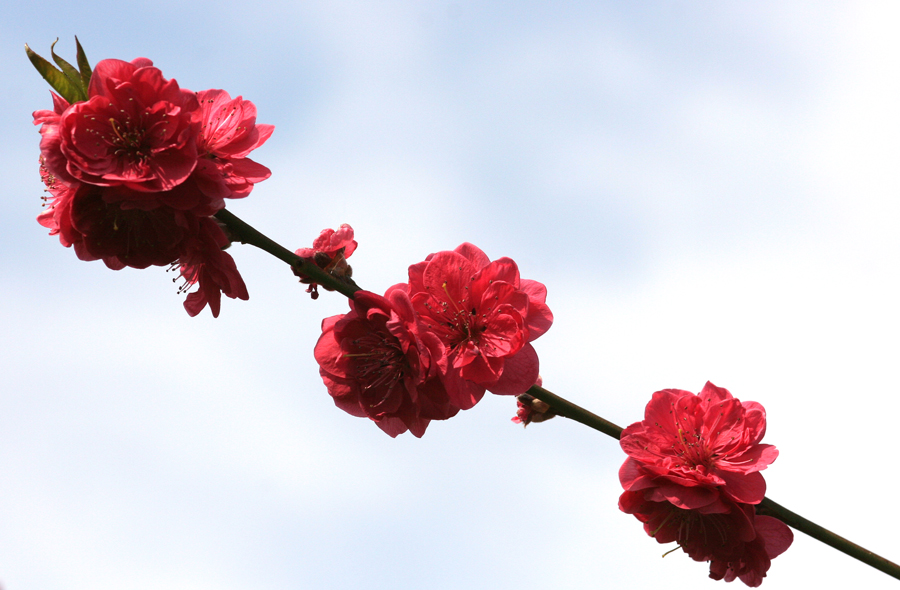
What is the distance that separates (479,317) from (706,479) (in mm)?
972

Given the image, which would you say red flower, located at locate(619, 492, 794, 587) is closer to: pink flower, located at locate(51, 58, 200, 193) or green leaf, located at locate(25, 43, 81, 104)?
pink flower, located at locate(51, 58, 200, 193)

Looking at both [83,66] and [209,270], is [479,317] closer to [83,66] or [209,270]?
[209,270]

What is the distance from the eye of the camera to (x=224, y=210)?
2.34 metres

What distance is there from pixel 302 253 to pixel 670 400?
1.49m

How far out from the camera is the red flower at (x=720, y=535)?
258 centimetres

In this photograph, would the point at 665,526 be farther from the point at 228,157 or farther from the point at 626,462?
the point at 228,157

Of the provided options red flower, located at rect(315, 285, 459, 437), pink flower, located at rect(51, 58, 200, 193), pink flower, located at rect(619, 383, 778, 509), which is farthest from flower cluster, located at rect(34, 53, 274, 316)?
pink flower, located at rect(619, 383, 778, 509)

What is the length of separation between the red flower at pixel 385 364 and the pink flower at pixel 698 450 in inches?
29.9

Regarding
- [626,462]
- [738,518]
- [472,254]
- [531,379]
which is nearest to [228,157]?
[472,254]

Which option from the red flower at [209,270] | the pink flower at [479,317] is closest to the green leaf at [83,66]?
the red flower at [209,270]

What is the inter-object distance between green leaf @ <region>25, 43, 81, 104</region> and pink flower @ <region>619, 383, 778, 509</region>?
7.17 ft

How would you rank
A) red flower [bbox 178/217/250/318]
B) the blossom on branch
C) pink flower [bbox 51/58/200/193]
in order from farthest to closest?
the blossom on branch → red flower [bbox 178/217/250/318] → pink flower [bbox 51/58/200/193]

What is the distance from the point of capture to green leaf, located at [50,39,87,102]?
7.55ft

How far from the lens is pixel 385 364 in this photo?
2.53 m
